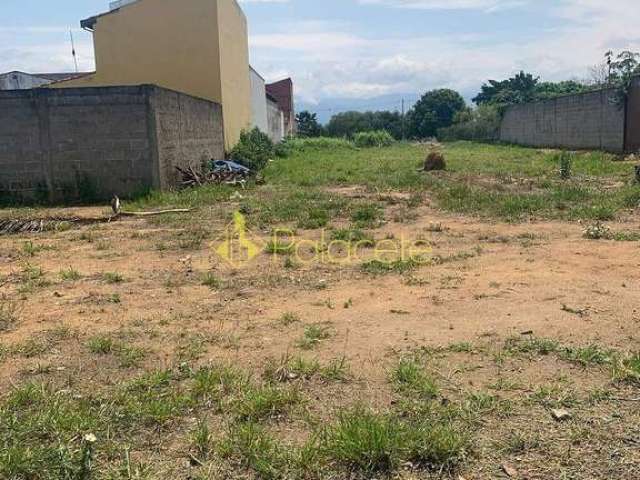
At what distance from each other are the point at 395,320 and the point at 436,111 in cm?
5071

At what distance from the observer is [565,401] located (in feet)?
10.2

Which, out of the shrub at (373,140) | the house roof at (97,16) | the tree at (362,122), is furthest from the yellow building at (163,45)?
the tree at (362,122)

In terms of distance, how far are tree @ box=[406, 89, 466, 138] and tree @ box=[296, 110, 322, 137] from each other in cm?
1118

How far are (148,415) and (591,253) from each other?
5.13 meters

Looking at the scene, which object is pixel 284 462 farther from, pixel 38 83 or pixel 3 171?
pixel 38 83

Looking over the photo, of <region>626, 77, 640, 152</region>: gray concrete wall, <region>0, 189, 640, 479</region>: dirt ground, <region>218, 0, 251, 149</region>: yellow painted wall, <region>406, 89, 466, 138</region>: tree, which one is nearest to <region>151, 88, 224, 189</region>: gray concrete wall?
<region>218, 0, 251, 149</region>: yellow painted wall

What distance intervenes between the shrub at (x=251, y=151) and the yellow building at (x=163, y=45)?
1.59 metres

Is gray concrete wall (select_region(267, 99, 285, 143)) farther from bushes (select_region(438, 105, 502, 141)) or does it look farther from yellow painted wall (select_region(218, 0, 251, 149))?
bushes (select_region(438, 105, 502, 141))

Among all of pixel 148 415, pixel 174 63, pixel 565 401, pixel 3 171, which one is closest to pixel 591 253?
pixel 565 401

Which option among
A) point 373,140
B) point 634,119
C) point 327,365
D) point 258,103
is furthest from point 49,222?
point 373,140

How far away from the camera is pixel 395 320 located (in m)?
4.46

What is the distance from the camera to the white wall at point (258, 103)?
26719 mm

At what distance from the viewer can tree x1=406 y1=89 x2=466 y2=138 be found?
171 ft

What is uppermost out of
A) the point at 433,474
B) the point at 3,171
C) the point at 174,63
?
the point at 174,63
